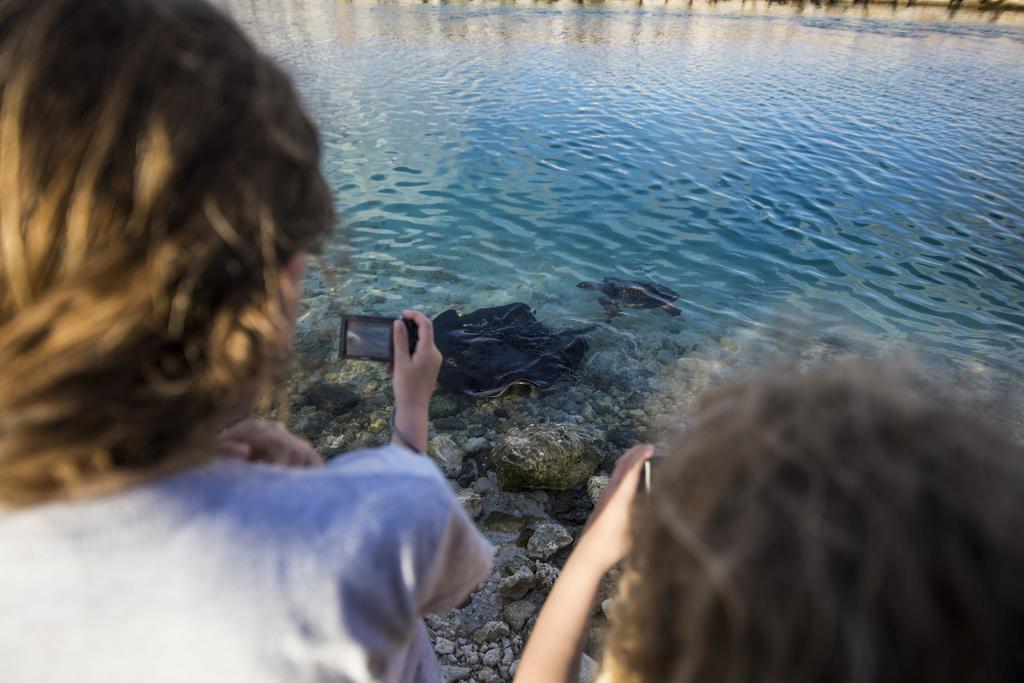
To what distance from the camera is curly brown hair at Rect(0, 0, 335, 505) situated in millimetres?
808

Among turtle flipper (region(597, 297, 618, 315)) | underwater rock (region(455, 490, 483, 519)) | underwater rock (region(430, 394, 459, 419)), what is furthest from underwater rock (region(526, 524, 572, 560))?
turtle flipper (region(597, 297, 618, 315))

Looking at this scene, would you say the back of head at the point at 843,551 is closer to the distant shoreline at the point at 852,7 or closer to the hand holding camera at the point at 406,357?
the hand holding camera at the point at 406,357

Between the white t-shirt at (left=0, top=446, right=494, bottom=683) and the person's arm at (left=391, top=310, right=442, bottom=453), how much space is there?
Result: 0.81 meters

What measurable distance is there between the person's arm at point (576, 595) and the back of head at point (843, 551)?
2.02ft

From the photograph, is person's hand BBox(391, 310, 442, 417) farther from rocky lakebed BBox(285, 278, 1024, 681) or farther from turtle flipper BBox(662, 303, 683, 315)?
turtle flipper BBox(662, 303, 683, 315)

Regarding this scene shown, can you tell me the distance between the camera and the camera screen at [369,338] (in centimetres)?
202

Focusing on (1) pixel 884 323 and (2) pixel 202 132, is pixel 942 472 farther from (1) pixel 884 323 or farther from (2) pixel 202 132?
(1) pixel 884 323

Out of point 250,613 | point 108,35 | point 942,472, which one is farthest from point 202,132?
point 942,472

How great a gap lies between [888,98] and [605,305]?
15.5 m

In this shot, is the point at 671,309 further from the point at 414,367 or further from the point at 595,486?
the point at 414,367

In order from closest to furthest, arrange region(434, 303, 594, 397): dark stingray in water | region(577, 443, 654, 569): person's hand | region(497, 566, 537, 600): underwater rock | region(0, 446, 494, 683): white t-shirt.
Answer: region(0, 446, 494, 683): white t-shirt, region(577, 443, 654, 569): person's hand, region(497, 566, 537, 600): underwater rock, region(434, 303, 594, 397): dark stingray in water

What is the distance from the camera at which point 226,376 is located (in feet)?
3.14

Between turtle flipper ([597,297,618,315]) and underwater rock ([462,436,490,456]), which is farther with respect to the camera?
turtle flipper ([597,297,618,315])

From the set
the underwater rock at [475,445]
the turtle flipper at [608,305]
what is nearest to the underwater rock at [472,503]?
the underwater rock at [475,445]
